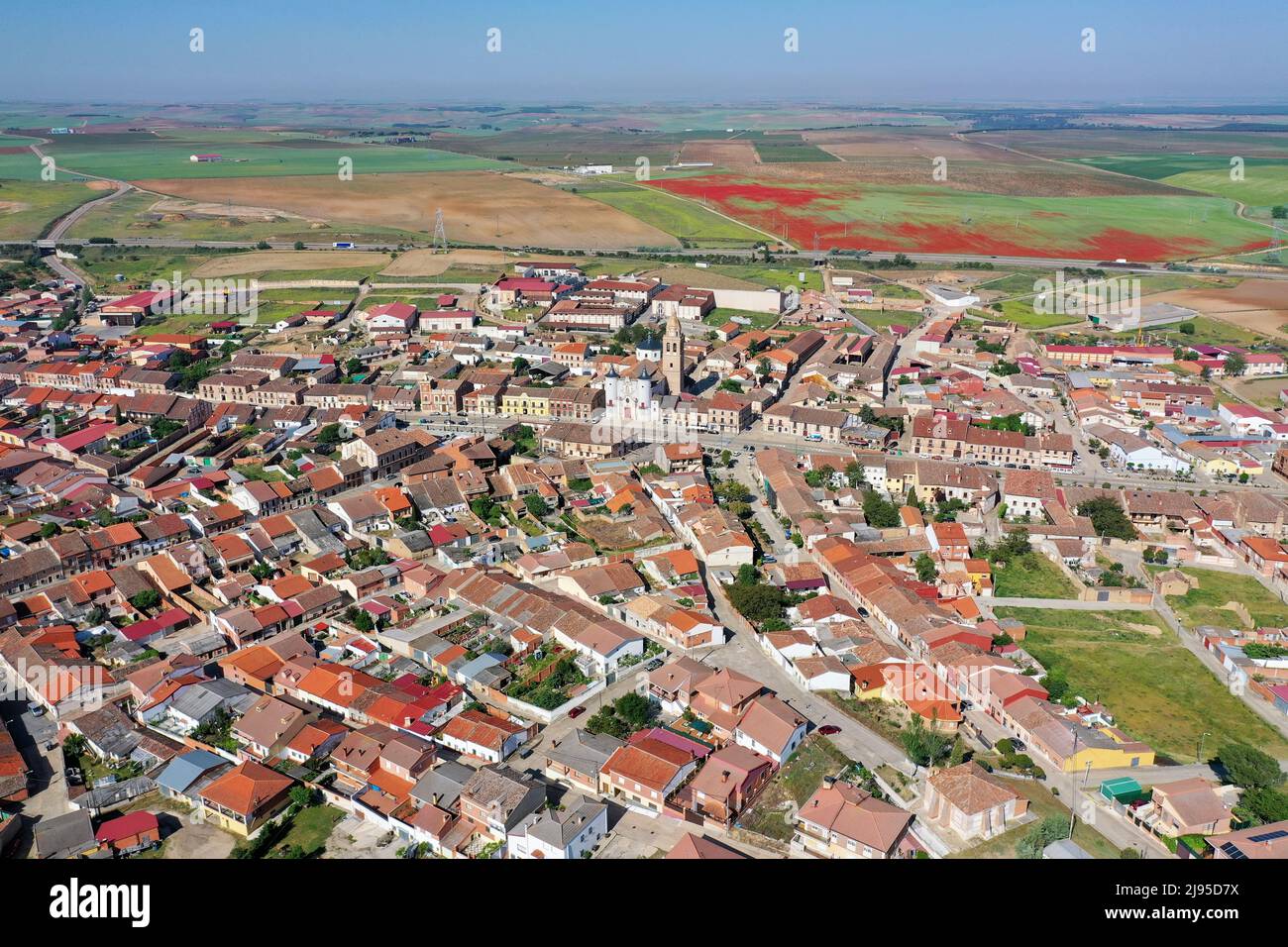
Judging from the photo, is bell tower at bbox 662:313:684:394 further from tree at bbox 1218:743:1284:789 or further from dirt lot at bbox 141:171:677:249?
dirt lot at bbox 141:171:677:249

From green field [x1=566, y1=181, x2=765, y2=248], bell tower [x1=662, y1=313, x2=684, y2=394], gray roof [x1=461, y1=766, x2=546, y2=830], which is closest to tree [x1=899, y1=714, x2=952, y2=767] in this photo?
gray roof [x1=461, y1=766, x2=546, y2=830]

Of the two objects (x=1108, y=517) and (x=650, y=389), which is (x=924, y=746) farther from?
(x=650, y=389)

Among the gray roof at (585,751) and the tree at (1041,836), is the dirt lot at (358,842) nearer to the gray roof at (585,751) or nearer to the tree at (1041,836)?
the gray roof at (585,751)

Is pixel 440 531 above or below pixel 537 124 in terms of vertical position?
below

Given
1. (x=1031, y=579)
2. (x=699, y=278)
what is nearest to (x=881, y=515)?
(x=1031, y=579)
